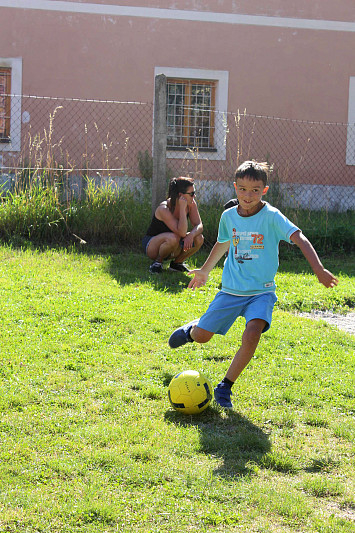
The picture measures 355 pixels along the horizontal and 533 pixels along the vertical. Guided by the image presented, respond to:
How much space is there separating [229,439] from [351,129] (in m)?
12.0

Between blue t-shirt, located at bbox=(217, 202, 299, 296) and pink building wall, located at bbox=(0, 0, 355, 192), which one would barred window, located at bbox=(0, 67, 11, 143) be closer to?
pink building wall, located at bbox=(0, 0, 355, 192)

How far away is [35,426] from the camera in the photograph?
3.53 m

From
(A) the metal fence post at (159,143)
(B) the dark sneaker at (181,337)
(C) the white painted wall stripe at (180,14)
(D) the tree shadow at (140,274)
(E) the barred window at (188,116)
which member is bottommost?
(B) the dark sneaker at (181,337)

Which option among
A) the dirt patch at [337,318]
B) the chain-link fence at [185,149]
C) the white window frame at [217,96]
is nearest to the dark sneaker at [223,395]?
the dirt patch at [337,318]

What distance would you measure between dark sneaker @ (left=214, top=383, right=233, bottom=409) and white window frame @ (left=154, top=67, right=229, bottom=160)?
9508 mm

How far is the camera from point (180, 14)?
13.2m

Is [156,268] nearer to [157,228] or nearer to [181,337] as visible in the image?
[157,228]

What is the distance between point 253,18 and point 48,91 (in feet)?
15.1

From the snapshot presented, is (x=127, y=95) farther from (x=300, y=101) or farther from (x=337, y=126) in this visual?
(x=337, y=126)

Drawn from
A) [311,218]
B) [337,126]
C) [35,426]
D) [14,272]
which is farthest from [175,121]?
[35,426]

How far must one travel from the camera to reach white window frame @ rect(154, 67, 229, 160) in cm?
1323

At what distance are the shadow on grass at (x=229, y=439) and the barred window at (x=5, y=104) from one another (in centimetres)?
1005

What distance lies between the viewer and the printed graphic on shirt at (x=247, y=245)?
13.5ft

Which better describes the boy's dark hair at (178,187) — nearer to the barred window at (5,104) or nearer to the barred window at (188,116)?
the barred window at (188,116)
